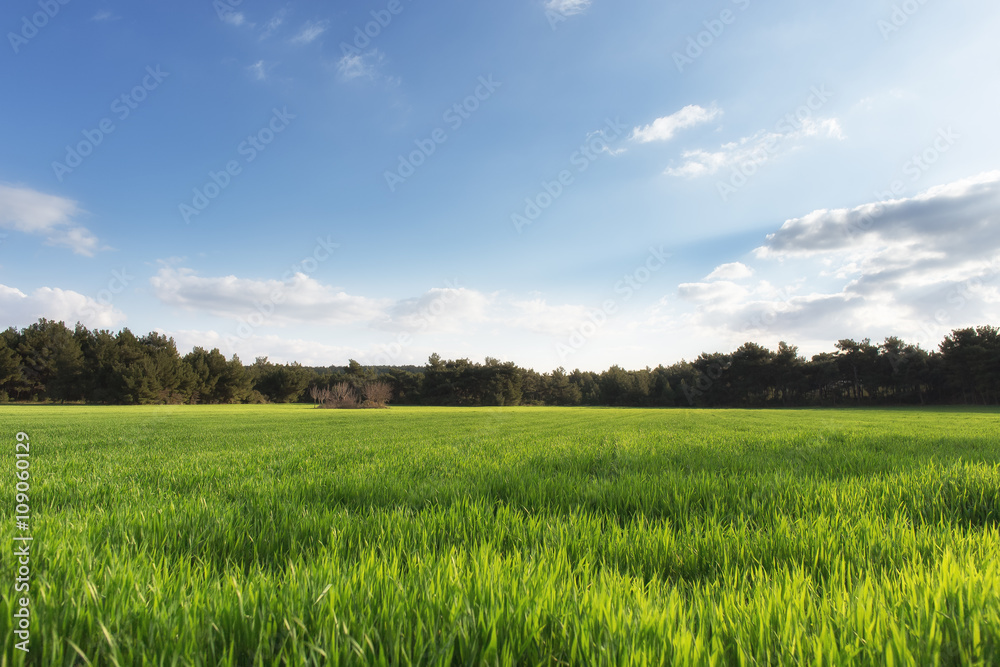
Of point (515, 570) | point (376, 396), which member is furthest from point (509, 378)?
point (515, 570)

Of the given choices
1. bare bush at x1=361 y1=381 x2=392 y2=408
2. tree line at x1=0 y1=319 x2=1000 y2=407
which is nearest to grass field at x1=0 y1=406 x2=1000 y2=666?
bare bush at x1=361 y1=381 x2=392 y2=408

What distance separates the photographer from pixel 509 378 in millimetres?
89500

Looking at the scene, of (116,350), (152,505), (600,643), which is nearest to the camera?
(600,643)

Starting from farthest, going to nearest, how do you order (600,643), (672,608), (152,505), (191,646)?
(152,505) < (672,608) < (600,643) < (191,646)

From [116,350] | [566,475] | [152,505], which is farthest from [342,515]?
[116,350]

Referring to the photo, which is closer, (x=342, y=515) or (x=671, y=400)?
(x=342, y=515)

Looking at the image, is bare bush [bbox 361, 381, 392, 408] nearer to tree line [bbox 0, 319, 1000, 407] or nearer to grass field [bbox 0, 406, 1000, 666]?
tree line [bbox 0, 319, 1000, 407]

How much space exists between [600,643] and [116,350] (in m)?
93.0

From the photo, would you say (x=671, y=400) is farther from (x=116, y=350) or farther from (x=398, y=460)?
(x=116, y=350)

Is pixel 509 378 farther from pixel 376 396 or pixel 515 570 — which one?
pixel 515 570

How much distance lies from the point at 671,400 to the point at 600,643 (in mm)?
95150

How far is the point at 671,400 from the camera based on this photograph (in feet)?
289

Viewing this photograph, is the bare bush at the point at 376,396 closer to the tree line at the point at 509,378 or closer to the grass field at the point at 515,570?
the tree line at the point at 509,378

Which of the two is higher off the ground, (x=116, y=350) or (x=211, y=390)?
(x=116, y=350)
